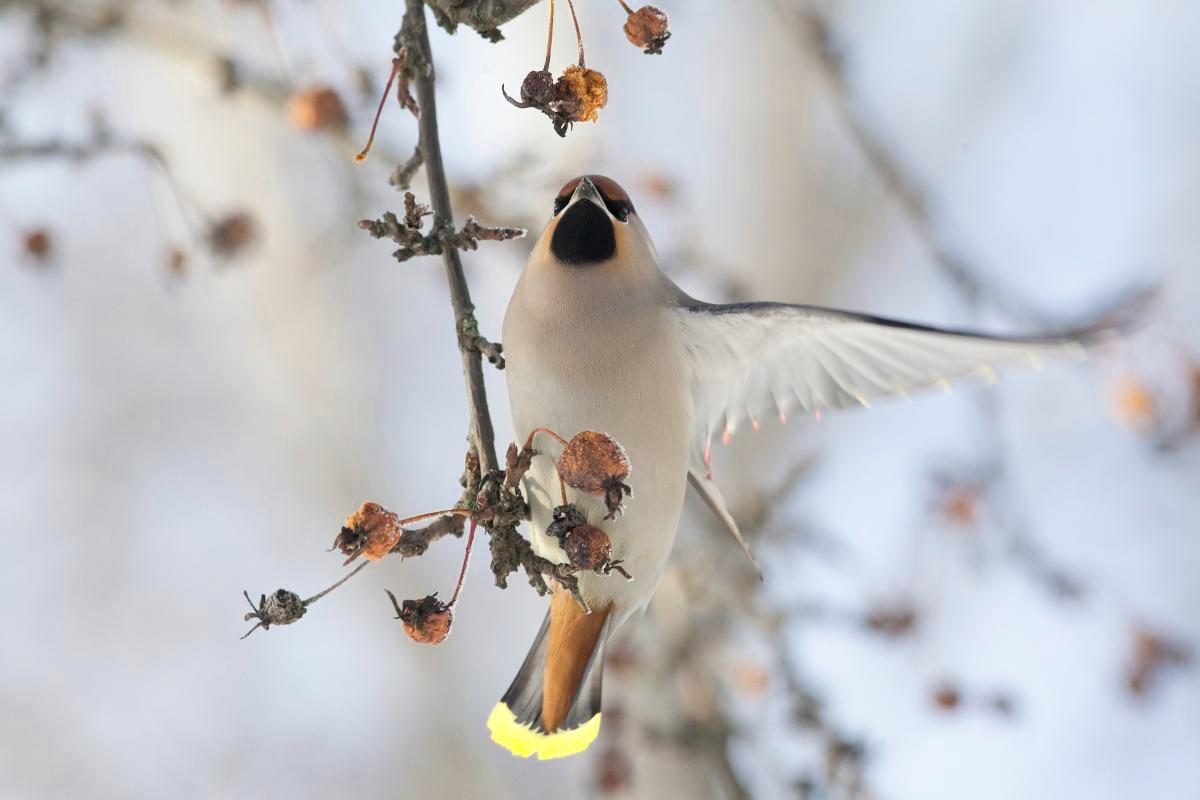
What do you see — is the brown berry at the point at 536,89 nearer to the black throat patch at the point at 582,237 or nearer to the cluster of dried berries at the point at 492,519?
the cluster of dried berries at the point at 492,519

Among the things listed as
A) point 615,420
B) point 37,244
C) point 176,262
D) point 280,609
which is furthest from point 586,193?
point 37,244

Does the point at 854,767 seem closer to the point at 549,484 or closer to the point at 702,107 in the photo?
the point at 549,484

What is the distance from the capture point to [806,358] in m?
2.46

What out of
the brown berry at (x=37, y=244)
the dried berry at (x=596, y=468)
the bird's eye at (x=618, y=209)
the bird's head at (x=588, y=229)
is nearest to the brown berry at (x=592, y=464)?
the dried berry at (x=596, y=468)

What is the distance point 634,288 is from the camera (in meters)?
2.33

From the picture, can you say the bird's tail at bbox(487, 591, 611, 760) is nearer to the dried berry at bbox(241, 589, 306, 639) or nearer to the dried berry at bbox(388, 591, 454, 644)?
the dried berry at bbox(388, 591, 454, 644)

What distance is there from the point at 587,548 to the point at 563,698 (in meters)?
0.77

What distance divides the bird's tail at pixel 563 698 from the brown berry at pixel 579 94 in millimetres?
1054

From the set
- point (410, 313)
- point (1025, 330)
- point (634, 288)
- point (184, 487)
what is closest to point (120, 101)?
point (410, 313)

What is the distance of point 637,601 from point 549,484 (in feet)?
1.35

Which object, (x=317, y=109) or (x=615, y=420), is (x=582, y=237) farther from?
(x=317, y=109)

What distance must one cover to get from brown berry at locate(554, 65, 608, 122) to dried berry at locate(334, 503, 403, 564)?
0.65 m

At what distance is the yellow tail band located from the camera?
93.3 inches

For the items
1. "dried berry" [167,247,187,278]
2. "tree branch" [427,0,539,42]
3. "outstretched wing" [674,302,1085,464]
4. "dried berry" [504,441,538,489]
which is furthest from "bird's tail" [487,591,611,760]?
"dried berry" [167,247,187,278]
